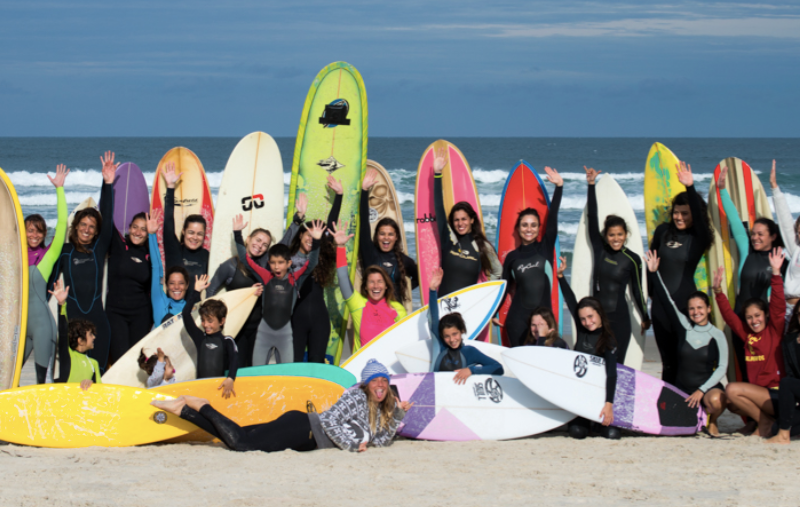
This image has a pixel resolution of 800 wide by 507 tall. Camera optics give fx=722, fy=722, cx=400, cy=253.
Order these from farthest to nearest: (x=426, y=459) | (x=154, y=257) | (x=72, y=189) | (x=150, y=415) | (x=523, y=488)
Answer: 1. (x=72, y=189)
2. (x=154, y=257)
3. (x=150, y=415)
4. (x=426, y=459)
5. (x=523, y=488)

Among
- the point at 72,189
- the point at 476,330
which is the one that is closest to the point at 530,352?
the point at 476,330

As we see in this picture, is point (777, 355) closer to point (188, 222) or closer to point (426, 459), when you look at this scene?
point (426, 459)

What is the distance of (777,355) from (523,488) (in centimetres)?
189

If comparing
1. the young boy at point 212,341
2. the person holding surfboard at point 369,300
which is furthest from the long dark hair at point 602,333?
the young boy at point 212,341

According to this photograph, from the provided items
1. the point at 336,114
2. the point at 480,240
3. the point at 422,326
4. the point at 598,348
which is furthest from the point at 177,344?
the point at 598,348

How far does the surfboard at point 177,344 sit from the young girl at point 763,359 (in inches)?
120

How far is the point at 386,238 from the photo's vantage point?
5203mm

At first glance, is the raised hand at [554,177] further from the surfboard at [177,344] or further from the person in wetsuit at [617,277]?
the surfboard at [177,344]

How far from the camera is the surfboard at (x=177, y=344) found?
15.5 ft

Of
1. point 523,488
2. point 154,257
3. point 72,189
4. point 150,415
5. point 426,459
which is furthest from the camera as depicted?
point 72,189

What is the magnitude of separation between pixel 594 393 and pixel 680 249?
1407 millimetres

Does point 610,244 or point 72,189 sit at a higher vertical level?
point 72,189

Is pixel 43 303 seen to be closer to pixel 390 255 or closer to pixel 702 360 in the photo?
pixel 390 255

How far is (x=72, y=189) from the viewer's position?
22.1m
